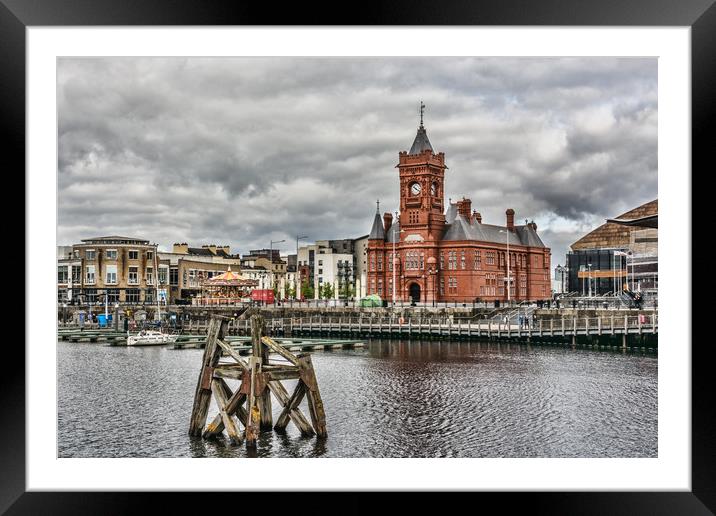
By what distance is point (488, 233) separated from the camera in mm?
49906

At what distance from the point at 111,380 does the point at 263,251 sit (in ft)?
178

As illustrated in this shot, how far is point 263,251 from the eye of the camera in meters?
75.2

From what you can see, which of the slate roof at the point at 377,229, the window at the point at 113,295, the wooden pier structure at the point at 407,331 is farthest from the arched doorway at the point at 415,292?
the window at the point at 113,295

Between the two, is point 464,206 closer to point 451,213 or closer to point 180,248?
point 451,213

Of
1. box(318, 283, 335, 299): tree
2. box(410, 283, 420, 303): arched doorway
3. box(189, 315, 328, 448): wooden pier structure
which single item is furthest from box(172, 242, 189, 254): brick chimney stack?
box(189, 315, 328, 448): wooden pier structure

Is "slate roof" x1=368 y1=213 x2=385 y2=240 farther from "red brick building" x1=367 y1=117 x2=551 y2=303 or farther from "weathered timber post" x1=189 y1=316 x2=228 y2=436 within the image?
"weathered timber post" x1=189 y1=316 x2=228 y2=436

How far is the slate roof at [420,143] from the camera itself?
4738 cm

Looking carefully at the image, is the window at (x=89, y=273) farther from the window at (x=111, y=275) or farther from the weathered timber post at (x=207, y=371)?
the weathered timber post at (x=207, y=371)

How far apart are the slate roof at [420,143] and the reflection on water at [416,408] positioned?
73.9 ft

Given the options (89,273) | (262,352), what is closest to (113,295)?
(89,273)
